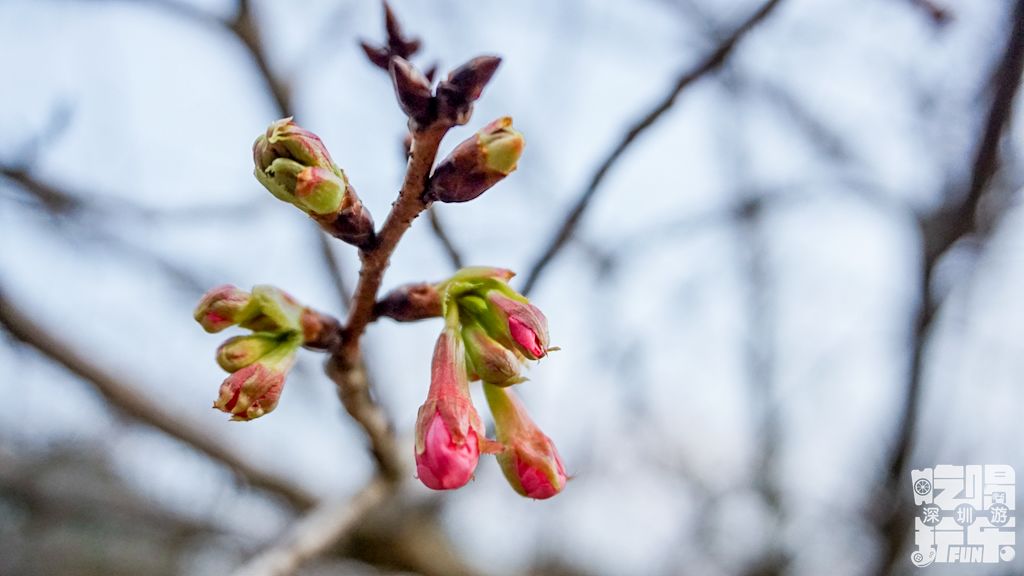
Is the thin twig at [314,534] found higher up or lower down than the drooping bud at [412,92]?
lower down

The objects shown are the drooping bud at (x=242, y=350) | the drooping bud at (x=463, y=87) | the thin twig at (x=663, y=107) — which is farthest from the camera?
the thin twig at (x=663, y=107)

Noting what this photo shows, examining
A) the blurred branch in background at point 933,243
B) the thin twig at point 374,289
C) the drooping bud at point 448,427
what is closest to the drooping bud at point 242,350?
the thin twig at point 374,289

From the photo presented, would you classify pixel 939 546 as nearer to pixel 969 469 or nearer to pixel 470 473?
pixel 969 469

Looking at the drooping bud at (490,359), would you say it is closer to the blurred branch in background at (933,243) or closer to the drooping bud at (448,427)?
the drooping bud at (448,427)

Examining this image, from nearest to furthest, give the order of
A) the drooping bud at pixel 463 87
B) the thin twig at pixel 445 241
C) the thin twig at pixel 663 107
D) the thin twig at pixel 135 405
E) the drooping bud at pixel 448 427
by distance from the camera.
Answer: the drooping bud at pixel 463 87, the drooping bud at pixel 448 427, the thin twig at pixel 663 107, the thin twig at pixel 445 241, the thin twig at pixel 135 405

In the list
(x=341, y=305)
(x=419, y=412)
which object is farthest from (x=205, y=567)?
(x=419, y=412)

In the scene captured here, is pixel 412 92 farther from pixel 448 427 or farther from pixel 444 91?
pixel 448 427

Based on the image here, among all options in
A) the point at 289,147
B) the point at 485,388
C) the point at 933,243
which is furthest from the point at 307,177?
the point at 933,243

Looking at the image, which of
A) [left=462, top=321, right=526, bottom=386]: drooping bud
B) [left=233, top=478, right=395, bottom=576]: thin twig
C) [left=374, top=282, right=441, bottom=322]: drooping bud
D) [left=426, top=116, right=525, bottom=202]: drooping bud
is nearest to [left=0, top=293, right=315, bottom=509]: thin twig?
[left=233, top=478, right=395, bottom=576]: thin twig

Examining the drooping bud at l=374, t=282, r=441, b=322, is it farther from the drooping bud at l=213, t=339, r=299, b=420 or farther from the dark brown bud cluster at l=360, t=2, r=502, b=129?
the dark brown bud cluster at l=360, t=2, r=502, b=129
